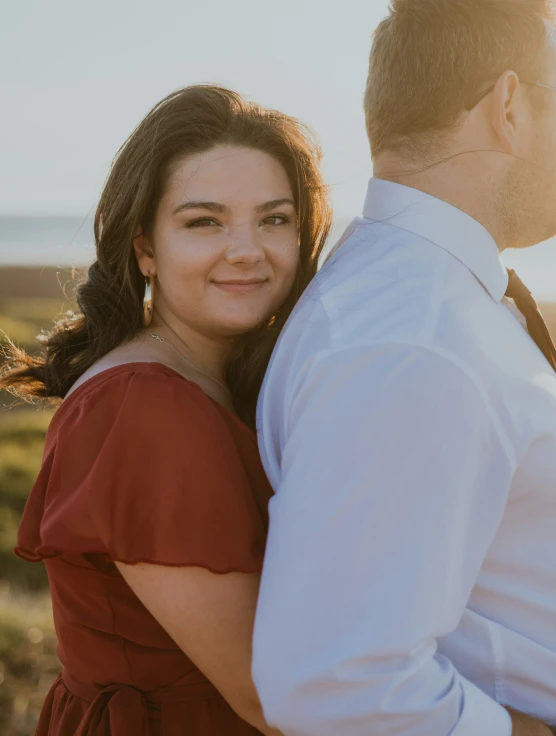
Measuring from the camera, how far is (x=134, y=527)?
1.54 meters

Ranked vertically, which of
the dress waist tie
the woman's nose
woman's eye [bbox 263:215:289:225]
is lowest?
the dress waist tie

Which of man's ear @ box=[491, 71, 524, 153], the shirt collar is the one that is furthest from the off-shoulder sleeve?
man's ear @ box=[491, 71, 524, 153]

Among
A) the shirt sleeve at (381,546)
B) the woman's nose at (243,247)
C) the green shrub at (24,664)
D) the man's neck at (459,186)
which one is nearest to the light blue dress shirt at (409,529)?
the shirt sleeve at (381,546)

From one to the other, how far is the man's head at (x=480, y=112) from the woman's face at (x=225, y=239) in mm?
335

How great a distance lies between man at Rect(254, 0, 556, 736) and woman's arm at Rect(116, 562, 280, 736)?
0.19 metres

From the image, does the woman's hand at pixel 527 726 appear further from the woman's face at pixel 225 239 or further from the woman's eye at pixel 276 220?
the woman's eye at pixel 276 220

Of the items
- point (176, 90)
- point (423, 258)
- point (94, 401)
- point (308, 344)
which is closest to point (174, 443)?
point (94, 401)

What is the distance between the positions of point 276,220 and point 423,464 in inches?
40.5

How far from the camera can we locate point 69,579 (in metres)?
1.77

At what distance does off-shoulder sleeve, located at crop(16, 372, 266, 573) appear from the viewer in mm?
1523

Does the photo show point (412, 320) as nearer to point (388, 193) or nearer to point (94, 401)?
point (388, 193)

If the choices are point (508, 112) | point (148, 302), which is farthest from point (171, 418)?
point (508, 112)

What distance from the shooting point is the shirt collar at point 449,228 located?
5.22 feet

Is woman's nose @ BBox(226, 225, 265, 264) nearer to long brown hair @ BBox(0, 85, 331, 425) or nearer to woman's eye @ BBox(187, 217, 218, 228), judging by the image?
woman's eye @ BBox(187, 217, 218, 228)
